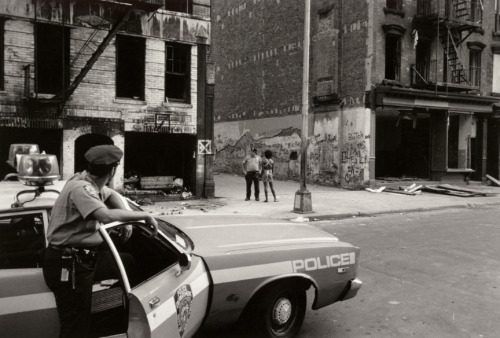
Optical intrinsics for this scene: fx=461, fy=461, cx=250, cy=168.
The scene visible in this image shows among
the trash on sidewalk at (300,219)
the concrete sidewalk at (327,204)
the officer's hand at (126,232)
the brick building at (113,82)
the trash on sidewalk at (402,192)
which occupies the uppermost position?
the brick building at (113,82)

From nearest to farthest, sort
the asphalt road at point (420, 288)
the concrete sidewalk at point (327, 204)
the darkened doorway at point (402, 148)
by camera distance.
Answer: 1. the asphalt road at point (420, 288)
2. the concrete sidewalk at point (327, 204)
3. the darkened doorway at point (402, 148)

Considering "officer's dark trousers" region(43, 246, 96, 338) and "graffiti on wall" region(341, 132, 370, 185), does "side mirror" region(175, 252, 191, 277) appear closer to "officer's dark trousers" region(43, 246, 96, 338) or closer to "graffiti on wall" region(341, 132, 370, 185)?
"officer's dark trousers" region(43, 246, 96, 338)

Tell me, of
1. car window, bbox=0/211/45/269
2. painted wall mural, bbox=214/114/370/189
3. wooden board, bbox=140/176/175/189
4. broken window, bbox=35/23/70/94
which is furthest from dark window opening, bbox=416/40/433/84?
car window, bbox=0/211/45/269

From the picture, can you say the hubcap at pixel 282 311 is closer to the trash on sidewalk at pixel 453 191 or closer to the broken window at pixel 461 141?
the trash on sidewalk at pixel 453 191

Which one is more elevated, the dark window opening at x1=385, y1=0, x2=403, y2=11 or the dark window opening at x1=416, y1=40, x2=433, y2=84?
the dark window opening at x1=385, y1=0, x2=403, y2=11

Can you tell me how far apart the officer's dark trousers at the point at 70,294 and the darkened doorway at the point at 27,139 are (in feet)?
40.0

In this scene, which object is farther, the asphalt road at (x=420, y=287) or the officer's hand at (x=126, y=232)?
the asphalt road at (x=420, y=287)

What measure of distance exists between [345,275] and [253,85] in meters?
24.8

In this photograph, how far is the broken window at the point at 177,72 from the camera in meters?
16.4

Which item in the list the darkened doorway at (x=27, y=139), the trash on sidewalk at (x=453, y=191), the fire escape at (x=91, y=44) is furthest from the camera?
the trash on sidewalk at (x=453, y=191)

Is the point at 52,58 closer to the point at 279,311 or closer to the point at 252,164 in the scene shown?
the point at 252,164

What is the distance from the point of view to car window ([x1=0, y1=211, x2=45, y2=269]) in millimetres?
3357

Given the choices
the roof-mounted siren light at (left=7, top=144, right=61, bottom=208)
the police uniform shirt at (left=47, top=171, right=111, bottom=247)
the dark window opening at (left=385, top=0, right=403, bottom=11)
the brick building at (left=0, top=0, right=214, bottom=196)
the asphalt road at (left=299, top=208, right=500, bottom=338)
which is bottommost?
the asphalt road at (left=299, top=208, right=500, bottom=338)

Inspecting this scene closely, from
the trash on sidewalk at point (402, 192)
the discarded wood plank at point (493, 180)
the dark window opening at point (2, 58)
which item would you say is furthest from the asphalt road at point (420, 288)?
the discarded wood plank at point (493, 180)
